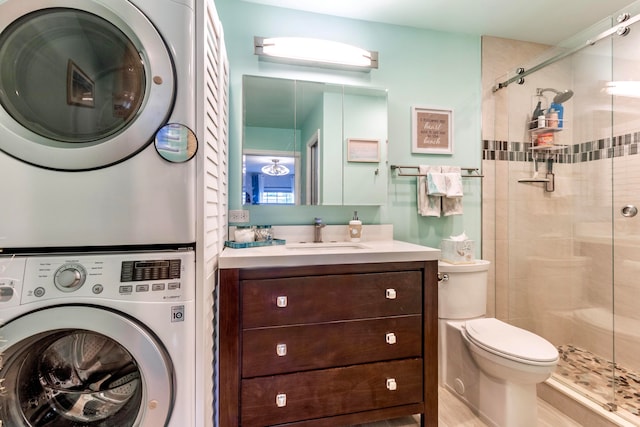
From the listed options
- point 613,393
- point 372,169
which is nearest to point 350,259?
point 372,169

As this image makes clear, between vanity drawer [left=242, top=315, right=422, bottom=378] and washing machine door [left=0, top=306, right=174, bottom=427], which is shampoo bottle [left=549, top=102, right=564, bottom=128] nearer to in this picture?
vanity drawer [left=242, top=315, right=422, bottom=378]

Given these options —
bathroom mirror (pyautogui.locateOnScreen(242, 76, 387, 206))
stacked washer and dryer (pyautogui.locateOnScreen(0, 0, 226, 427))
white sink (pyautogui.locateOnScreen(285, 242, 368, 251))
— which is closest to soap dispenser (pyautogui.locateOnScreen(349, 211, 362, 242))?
white sink (pyautogui.locateOnScreen(285, 242, 368, 251))

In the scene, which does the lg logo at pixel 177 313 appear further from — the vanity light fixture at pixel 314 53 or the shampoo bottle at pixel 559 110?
the shampoo bottle at pixel 559 110

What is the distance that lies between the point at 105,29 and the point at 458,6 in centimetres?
198

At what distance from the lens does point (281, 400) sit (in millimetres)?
1247

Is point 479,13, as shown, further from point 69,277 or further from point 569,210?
point 69,277

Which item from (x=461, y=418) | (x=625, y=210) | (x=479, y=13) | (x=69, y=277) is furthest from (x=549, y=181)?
(x=69, y=277)

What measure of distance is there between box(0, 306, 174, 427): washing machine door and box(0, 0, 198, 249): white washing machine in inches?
10.0

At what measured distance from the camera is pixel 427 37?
2072 mm

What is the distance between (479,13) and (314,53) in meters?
1.15

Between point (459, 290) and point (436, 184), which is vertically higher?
point (436, 184)

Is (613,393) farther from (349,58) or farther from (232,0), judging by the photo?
(232,0)

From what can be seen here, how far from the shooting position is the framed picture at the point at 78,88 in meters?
0.94

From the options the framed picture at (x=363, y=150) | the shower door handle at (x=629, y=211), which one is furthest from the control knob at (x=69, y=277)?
the shower door handle at (x=629, y=211)
